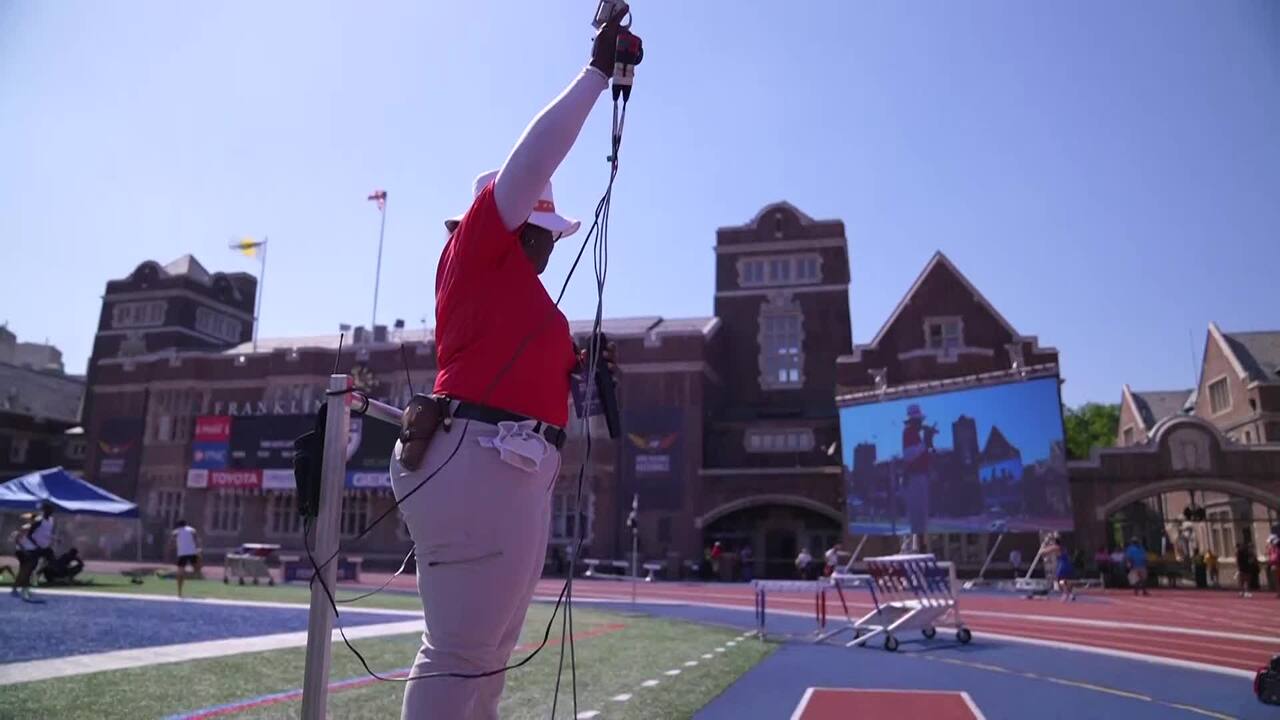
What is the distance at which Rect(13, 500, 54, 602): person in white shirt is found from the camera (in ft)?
46.7

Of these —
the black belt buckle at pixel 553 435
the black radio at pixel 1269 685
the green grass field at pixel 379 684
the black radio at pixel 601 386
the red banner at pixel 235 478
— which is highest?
the red banner at pixel 235 478

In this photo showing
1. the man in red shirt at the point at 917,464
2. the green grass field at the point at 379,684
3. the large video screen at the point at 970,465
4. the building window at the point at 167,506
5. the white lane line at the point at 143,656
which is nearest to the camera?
the green grass field at the point at 379,684

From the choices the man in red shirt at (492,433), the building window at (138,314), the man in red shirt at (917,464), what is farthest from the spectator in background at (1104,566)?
the building window at (138,314)

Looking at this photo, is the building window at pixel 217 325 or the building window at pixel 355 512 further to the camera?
the building window at pixel 217 325

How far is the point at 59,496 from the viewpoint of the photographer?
2016 centimetres

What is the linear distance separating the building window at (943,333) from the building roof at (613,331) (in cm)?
929

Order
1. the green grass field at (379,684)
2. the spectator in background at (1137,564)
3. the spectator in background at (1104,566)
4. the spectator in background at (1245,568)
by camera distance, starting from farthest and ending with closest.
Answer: the spectator in background at (1104,566)
the spectator in background at (1245,568)
the spectator in background at (1137,564)
the green grass field at (379,684)

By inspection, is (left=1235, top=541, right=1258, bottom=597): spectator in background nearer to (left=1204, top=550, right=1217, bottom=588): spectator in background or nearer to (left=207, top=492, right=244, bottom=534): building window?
(left=1204, top=550, right=1217, bottom=588): spectator in background

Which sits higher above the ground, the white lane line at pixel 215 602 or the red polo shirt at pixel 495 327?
the red polo shirt at pixel 495 327

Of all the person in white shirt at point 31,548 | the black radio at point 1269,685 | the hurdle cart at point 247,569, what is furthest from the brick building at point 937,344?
the black radio at point 1269,685

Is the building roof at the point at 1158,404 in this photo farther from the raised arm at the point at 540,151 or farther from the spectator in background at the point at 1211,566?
the raised arm at the point at 540,151

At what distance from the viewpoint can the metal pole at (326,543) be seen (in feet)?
8.80

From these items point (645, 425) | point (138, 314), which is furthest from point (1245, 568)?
point (138, 314)

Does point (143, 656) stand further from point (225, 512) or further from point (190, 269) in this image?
point (190, 269)
